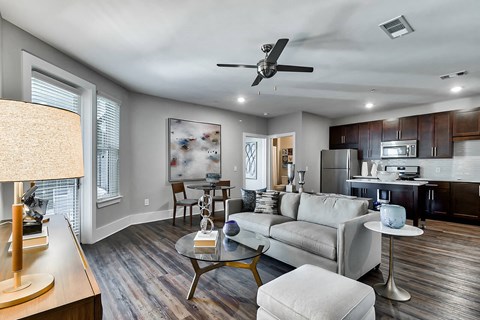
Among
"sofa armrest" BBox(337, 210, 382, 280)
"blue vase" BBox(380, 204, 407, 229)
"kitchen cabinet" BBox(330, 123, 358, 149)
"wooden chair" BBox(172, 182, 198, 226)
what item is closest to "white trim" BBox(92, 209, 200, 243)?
"wooden chair" BBox(172, 182, 198, 226)

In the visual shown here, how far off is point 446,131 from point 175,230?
5887 mm

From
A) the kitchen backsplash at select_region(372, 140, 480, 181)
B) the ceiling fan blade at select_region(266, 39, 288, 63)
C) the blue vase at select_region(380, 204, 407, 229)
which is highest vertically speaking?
the ceiling fan blade at select_region(266, 39, 288, 63)

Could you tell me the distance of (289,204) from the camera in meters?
3.29

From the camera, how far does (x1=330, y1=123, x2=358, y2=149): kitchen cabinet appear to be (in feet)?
20.8

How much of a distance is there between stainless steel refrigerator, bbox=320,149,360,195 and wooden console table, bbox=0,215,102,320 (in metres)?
5.70

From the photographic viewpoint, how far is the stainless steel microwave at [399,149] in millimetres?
5324

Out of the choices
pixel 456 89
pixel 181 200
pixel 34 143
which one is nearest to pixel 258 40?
pixel 34 143

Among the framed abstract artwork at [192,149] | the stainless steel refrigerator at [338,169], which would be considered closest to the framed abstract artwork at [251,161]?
the framed abstract artwork at [192,149]

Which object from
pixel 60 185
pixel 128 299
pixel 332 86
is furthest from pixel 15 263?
pixel 332 86

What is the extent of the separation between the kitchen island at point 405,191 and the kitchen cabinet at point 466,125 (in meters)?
1.28

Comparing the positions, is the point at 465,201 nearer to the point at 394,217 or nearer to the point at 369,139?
the point at 369,139

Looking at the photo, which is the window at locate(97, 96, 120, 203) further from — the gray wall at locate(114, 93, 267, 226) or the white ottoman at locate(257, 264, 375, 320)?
the white ottoman at locate(257, 264, 375, 320)

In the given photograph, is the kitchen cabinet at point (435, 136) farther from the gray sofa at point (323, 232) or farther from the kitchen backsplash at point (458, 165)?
the gray sofa at point (323, 232)

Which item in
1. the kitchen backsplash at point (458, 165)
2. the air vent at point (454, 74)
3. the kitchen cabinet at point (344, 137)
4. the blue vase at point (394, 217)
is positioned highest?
the air vent at point (454, 74)
